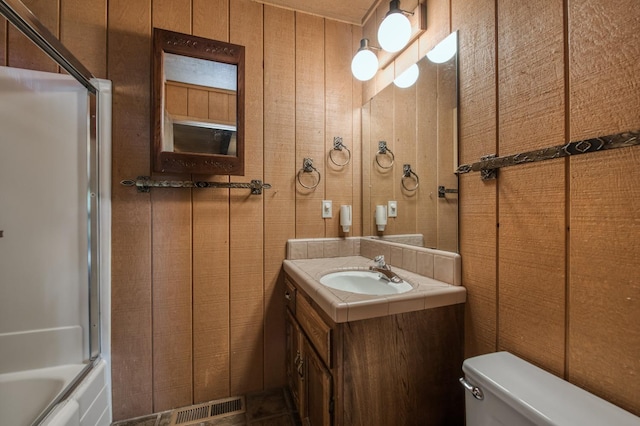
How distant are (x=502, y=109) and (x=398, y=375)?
99cm

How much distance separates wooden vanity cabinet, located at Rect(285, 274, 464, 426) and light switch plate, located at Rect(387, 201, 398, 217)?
607mm

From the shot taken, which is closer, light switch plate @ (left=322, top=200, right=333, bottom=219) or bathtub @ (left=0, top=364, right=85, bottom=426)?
bathtub @ (left=0, top=364, right=85, bottom=426)

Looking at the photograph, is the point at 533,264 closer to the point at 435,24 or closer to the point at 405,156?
the point at 405,156

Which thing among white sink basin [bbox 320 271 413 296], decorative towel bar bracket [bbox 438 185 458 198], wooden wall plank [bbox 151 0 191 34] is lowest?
white sink basin [bbox 320 271 413 296]

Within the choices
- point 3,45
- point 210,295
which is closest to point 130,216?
point 210,295

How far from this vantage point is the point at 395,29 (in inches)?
49.0

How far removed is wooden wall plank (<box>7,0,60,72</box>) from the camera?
117cm

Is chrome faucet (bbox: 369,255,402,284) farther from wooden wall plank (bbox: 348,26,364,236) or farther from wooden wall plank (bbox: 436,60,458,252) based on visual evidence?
wooden wall plank (bbox: 348,26,364,236)

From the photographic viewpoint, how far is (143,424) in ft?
4.29

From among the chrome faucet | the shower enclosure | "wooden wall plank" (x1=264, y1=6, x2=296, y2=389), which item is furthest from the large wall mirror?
the shower enclosure

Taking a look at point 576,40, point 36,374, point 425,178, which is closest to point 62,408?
point 36,374

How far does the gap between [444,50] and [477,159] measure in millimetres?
520

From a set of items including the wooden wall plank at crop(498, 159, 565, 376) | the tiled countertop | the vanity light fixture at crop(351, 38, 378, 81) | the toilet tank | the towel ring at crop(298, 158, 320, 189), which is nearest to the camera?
the toilet tank

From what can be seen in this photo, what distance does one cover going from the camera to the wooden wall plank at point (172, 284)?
137 cm
